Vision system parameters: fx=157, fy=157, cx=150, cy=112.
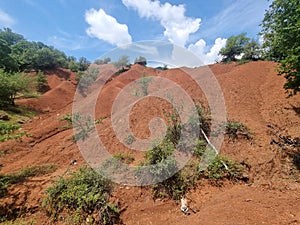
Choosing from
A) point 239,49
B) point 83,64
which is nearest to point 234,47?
point 239,49

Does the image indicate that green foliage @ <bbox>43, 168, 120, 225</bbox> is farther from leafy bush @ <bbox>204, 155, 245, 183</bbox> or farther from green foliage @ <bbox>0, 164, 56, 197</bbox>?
leafy bush @ <bbox>204, 155, 245, 183</bbox>

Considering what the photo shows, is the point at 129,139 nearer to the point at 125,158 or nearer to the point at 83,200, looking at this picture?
the point at 125,158

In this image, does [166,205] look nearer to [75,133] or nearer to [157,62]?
[157,62]

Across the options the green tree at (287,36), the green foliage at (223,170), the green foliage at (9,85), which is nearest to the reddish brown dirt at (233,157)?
the green foliage at (223,170)

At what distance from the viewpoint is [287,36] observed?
17.1 feet

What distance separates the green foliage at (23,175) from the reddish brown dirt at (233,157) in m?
0.21

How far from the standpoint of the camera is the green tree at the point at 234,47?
22.5 meters

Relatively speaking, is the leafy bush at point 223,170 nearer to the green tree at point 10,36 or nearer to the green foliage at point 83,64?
the green foliage at point 83,64

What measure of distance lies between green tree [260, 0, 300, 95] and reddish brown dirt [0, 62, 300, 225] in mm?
1338

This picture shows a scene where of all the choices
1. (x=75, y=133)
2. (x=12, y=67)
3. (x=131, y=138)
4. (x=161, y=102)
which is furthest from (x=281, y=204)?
(x=12, y=67)

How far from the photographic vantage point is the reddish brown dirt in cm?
278

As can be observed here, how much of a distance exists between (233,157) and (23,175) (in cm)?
615

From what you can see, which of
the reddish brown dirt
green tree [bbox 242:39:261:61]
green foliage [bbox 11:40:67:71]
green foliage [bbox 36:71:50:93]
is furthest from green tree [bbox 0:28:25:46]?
green tree [bbox 242:39:261:61]

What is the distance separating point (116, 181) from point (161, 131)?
8.21 ft
